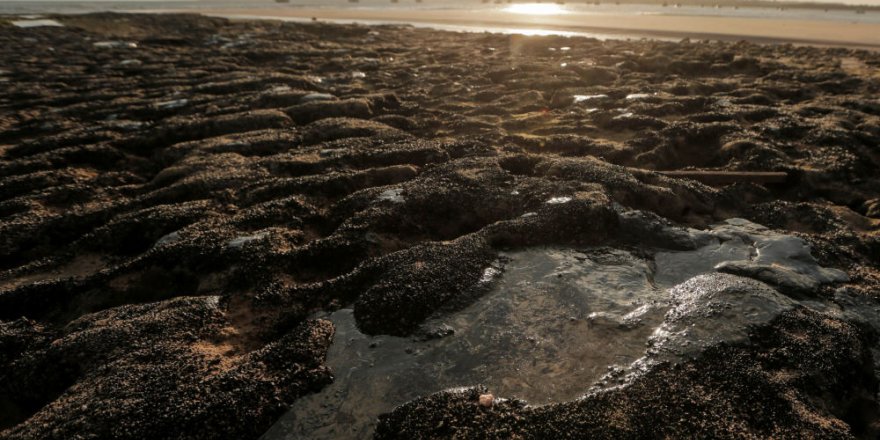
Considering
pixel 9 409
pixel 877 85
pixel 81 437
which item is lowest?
pixel 9 409

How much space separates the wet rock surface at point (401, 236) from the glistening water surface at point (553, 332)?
0.07 metres

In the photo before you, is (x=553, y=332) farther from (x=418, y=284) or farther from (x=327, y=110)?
(x=327, y=110)

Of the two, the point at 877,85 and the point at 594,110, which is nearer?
the point at 594,110

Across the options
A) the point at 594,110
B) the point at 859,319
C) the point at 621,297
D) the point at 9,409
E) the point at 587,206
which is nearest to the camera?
the point at 9,409

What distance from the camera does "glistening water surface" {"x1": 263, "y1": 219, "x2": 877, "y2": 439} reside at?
290 centimetres

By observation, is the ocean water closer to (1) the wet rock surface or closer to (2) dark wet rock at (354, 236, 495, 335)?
(1) the wet rock surface

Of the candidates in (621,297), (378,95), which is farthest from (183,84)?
(621,297)

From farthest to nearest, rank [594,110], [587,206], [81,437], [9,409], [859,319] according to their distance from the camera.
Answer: [594,110] < [587,206] < [859,319] < [9,409] < [81,437]

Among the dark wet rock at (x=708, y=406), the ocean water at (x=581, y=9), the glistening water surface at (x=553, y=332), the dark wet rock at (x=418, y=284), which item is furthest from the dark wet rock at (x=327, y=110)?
the ocean water at (x=581, y=9)

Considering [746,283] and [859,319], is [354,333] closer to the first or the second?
[746,283]

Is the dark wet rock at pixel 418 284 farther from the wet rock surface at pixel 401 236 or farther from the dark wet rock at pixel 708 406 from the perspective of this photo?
the dark wet rock at pixel 708 406

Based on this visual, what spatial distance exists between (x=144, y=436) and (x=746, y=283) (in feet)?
14.0

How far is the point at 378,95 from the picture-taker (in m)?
10.0

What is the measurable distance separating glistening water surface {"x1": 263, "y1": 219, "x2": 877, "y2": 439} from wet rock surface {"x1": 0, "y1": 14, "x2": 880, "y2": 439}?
0.22 feet
